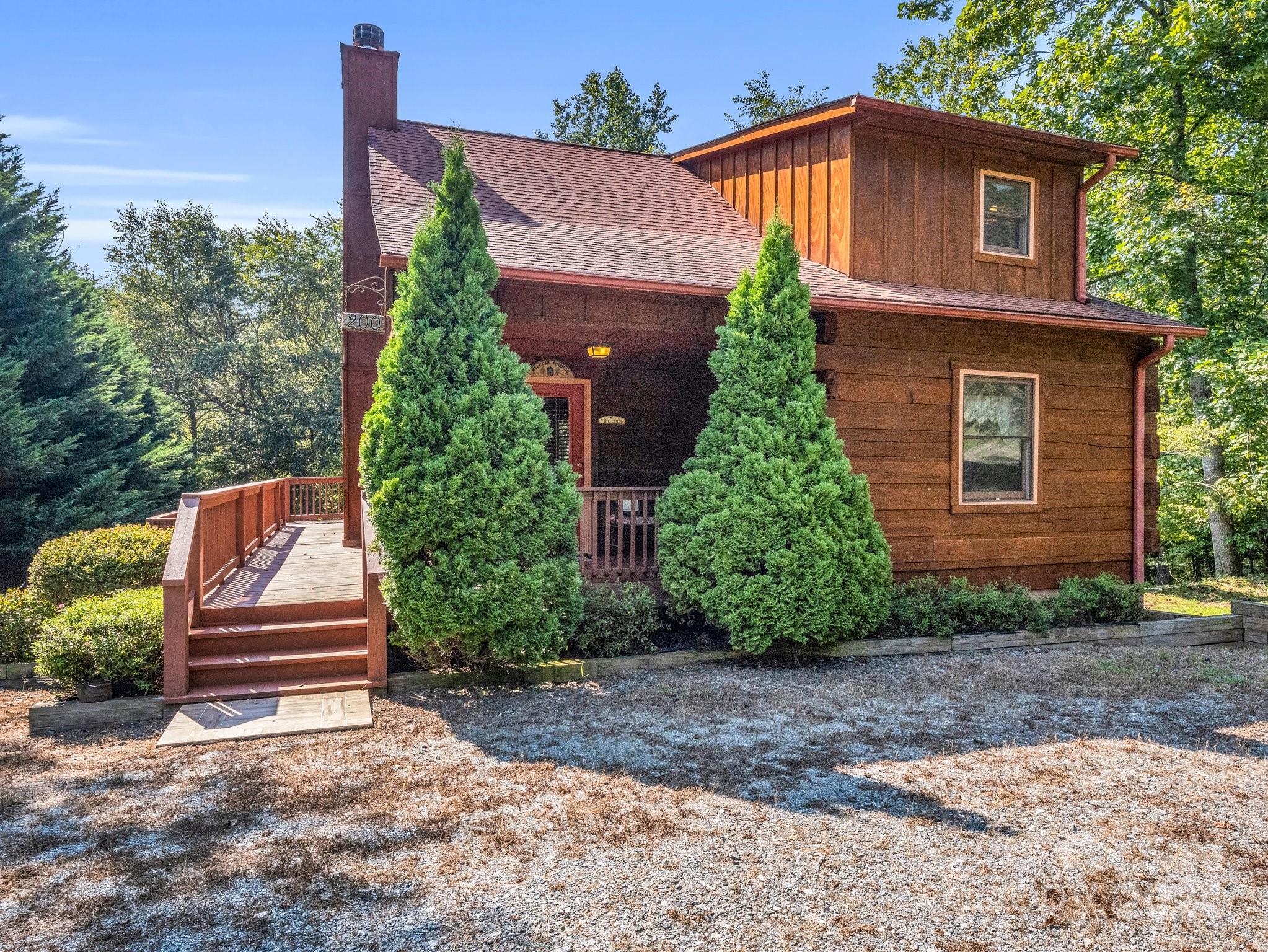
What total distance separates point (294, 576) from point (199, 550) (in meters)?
1.41

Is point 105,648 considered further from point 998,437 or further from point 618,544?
Answer: point 998,437

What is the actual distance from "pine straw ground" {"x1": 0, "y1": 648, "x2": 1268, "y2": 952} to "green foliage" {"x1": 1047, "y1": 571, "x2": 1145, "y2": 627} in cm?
203

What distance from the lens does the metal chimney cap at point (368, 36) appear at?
367 inches

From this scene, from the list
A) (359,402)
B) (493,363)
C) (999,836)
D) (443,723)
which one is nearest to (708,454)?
(493,363)

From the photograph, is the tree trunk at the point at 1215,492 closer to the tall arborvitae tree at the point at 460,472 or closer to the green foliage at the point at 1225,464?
the green foliage at the point at 1225,464

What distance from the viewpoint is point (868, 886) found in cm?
277

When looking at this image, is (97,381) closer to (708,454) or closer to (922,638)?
(708,454)

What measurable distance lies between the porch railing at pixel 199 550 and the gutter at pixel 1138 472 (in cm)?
913

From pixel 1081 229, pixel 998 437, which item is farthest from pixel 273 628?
pixel 1081 229

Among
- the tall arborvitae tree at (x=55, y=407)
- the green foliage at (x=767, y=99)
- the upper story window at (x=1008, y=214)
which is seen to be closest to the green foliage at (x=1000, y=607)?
the upper story window at (x=1008, y=214)

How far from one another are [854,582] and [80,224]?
1000 inches

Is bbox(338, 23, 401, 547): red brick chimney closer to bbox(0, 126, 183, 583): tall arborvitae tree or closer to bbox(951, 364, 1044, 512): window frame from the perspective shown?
bbox(0, 126, 183, 583): tall arborvitae tree

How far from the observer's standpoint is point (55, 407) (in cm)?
1139

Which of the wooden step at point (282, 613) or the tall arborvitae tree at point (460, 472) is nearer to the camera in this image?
the tall arborvitae tree at point (460, 472)
